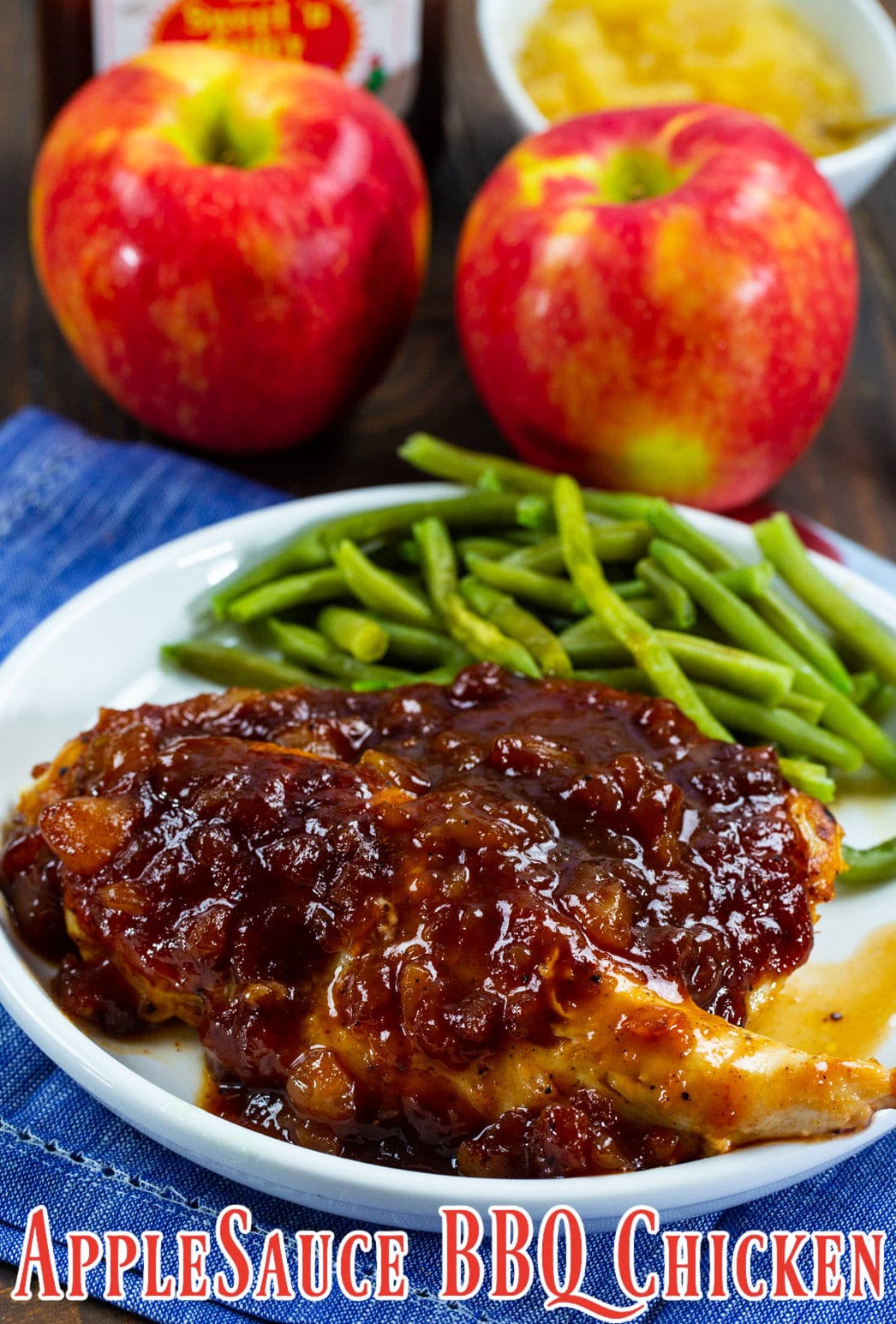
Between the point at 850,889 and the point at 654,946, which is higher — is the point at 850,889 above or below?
below

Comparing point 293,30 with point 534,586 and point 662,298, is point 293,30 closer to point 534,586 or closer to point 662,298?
point 662,298

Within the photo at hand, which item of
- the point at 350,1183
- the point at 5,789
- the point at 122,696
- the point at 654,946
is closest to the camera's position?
the point at 350,1183

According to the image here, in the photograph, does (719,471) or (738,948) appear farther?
(719,471)

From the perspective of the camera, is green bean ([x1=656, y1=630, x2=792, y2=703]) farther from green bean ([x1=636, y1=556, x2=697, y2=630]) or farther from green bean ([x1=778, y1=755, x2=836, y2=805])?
green bean ([x1=778, y1=755, x2=836, y2=805])

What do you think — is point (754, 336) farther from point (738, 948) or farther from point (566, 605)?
point (738, 948)

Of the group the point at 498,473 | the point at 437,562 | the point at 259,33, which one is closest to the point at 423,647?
the point at 437,562

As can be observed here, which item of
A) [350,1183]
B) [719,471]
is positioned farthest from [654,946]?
[719,471]

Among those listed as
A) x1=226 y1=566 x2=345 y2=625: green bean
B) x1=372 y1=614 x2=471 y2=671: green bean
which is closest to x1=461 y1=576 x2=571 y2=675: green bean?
x1=372 y1=614 x2=471 y2=671: green bean
